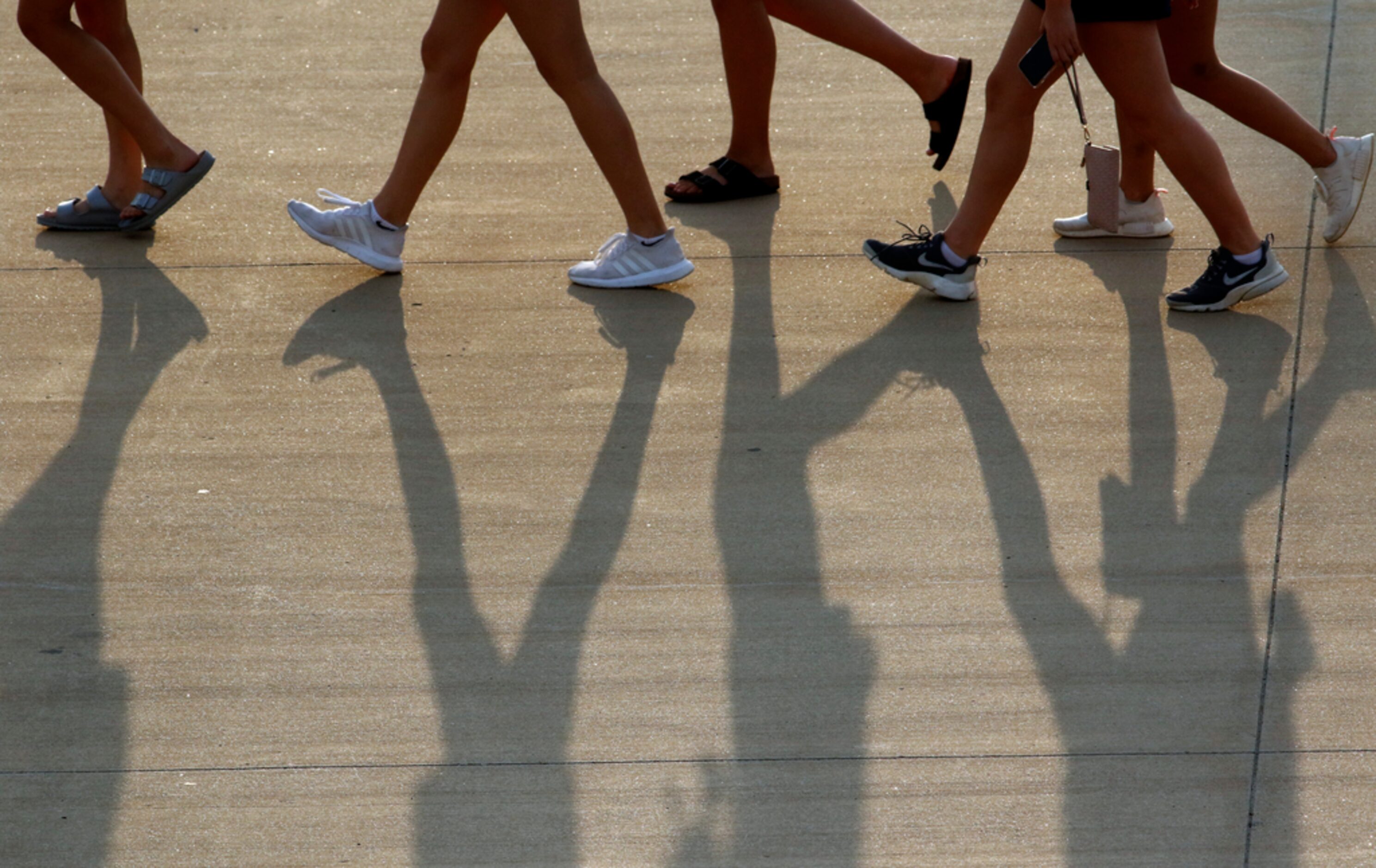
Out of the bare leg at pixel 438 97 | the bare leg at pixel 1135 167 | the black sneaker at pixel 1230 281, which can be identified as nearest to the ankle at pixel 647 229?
the bare leg at pixel 438 97

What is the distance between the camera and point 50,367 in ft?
13.6

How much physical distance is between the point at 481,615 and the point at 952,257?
185cm

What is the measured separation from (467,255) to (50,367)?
4.03 feet

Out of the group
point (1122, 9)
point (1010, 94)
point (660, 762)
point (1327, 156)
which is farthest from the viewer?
point (1327, 156)

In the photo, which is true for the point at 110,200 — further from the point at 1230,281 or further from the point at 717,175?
the point at 1230,281

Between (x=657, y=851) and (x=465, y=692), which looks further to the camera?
(x=465, y=692)

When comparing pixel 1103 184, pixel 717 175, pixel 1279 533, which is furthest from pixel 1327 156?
pixel 717 175

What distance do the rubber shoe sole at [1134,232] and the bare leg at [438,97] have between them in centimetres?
179

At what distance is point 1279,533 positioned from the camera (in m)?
3.31

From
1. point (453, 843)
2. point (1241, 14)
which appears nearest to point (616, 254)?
point (453, 843)

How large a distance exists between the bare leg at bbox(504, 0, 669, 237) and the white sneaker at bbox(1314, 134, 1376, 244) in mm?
1861

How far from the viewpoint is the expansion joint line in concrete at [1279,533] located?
2602mm

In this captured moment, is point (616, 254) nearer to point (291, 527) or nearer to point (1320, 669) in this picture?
point (291, 527)

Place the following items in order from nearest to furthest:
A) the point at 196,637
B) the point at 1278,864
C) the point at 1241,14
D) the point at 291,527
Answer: the point at 1278,864, the point at 196,637, the point at 291,527, the point at 1241,14
